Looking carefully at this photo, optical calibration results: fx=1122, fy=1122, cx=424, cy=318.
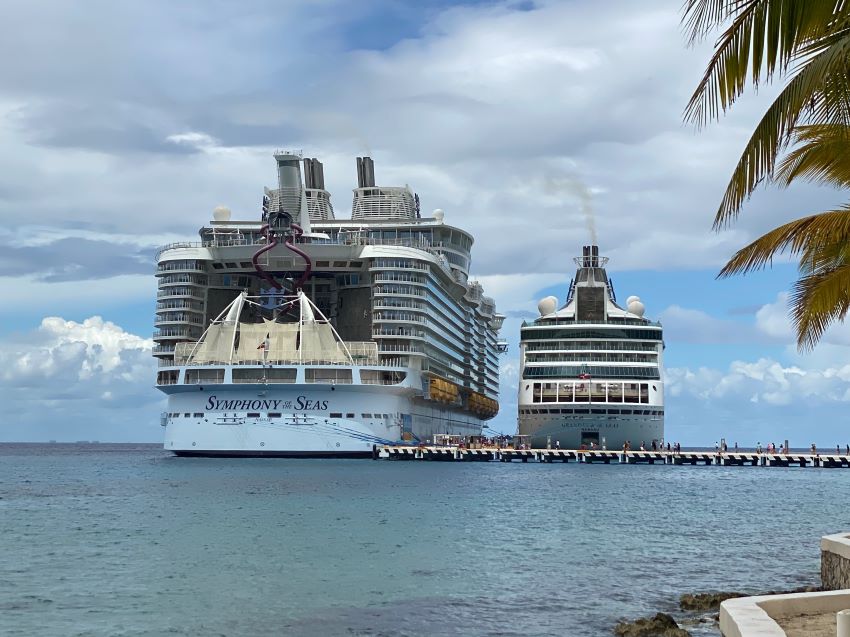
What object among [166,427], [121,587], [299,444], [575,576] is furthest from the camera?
[166,427]

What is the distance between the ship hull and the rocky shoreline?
71117 millimetres

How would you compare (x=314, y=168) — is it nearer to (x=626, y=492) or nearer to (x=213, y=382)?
(x=213, y=382)

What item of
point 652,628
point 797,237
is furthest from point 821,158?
point 652,628

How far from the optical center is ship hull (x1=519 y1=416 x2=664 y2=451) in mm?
95625

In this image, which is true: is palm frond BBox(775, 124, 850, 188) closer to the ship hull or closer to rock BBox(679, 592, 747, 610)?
rock BBox(679, 592, 747, 610)

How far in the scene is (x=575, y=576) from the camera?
91.7 ft

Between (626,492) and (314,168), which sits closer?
(626,492)

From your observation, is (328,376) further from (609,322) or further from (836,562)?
(836,562)

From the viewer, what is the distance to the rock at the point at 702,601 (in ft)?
75.7

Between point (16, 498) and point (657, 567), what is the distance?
125ft

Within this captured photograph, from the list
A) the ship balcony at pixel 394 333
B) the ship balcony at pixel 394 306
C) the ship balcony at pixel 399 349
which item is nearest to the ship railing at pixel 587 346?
the ship balcony at pixel 394 306

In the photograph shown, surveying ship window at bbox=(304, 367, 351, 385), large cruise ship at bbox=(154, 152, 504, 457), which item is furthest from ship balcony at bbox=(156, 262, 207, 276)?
ship window at bbox=(304, 367, 351, 385)

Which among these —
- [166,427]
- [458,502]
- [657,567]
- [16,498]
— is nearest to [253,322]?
[166,427]

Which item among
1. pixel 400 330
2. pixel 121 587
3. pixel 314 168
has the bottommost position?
pixel 121 587
